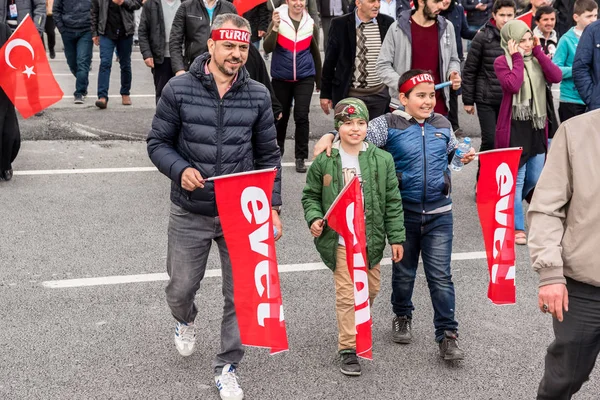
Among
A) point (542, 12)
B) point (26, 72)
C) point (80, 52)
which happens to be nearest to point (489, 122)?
point (542, 12)

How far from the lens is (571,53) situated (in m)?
9.04

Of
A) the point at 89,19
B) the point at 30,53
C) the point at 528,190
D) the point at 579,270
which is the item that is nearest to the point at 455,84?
the point at 528,190

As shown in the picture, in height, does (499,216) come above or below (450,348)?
above

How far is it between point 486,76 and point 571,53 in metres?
1.08

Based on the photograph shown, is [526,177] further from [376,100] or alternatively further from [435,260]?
[435,260]

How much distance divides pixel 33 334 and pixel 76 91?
25.3ft

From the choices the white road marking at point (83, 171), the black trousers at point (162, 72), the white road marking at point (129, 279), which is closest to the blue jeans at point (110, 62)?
the black trousers at point (162, 72)

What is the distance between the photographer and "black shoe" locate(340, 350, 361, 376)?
5344mm

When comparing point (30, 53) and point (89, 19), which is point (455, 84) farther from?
point (89, 19)

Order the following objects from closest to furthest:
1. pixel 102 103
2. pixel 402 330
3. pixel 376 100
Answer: pixel 402 330, pixel 376 100, pixel 102 103

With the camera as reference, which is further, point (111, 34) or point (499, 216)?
point (111, 34)

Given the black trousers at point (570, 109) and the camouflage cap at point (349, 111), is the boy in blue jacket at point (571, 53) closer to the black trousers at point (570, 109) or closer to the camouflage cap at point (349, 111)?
the black trousers at point (570, 109)

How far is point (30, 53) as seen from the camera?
9164 millimetres

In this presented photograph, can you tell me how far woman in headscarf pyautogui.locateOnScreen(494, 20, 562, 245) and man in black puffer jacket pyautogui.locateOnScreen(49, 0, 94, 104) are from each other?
22.6ft
